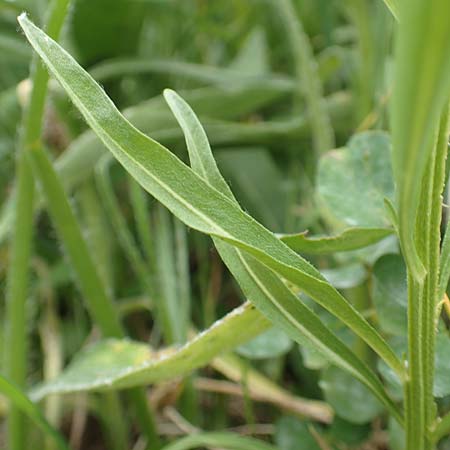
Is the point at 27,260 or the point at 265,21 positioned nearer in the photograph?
the point at 27,260

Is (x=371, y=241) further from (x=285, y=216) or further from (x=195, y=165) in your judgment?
(x=285, y=216)

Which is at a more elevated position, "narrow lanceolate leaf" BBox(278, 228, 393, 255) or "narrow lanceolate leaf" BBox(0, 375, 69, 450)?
"narrow lanceolate leaf" BBox(278, 228, 393, 255)

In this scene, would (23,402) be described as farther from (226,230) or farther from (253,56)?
(253,56)

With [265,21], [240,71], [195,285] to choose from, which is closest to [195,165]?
[195,285]

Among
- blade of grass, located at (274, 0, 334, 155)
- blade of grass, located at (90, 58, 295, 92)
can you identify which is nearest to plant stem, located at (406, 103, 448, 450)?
blade of grass, located at (274, 0, 334, 155)

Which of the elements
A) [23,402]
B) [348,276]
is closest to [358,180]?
[348,276]

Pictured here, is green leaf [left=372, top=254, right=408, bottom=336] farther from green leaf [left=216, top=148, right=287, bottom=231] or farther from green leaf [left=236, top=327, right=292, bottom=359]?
green leaf [left=216, top=148, right=287, bottom=231]
